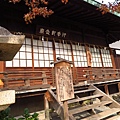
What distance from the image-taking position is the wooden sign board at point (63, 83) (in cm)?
392

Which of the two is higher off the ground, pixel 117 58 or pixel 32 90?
pixel 117 58

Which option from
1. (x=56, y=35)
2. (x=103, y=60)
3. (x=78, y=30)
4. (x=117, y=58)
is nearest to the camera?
(x=56, y=35)

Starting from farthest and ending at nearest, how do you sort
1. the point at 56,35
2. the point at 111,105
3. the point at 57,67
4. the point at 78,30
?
the point at 78,30 → the point at 56,35 → the point at 111,105 → the point at 57,67

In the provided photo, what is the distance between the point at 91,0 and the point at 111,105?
16.6 feet

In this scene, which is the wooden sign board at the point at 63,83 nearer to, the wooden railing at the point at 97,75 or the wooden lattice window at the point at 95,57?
the wooden railing at the point at 97,75

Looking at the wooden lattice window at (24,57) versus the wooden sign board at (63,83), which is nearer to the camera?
the wooden sign board at (63,83)

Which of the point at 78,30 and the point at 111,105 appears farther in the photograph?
the point at 78,30

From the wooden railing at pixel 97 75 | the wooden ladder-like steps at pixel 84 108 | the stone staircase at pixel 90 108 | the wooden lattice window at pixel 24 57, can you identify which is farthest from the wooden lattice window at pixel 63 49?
the wooden ladder-like steps at pixel 84 108

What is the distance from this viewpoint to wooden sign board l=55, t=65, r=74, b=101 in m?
3.92

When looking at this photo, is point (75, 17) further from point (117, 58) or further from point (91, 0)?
point (117, 58)

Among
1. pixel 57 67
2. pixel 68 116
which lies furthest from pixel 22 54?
pixel 68 116

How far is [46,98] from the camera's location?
17.9ft

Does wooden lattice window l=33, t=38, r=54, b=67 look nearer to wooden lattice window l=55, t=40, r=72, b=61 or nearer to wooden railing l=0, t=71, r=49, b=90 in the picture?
wooden lattice window l=55, t=40, r=72, b=61

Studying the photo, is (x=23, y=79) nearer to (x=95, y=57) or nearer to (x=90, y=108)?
(x=90, y=108)
